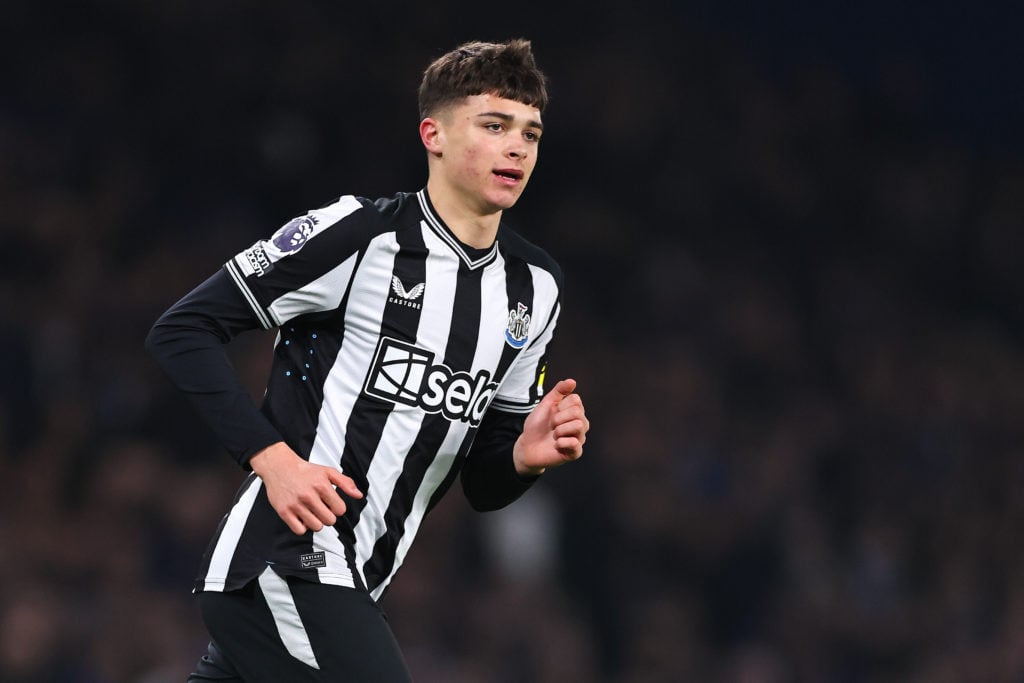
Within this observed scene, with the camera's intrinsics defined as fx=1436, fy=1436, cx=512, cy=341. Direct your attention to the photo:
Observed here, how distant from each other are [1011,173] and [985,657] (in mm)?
4492

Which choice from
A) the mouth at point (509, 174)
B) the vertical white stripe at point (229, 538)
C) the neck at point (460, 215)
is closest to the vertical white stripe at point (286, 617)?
the vertical white stripe at point (229, 538)

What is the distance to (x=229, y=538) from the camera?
9.94ft

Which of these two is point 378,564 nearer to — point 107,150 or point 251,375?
point 251,375

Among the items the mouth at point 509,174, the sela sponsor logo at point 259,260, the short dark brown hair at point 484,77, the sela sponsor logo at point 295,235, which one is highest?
the short dark brown hair at point 484,77

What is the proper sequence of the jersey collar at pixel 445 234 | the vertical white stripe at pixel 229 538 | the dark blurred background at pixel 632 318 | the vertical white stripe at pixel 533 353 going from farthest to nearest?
the dark blurred background at pixel 632 318
the vertical white stripe at pixel 533 353
the jersey collar at pixel 445 234
the vertical white stripe at pixel 229 538

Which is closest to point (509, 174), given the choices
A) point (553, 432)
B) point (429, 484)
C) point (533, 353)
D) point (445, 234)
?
point (445, 234)

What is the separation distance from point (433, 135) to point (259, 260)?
0.53 metres

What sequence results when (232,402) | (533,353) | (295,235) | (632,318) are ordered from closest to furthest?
(232,402)
(295,235)
(533,353)
(632,318)

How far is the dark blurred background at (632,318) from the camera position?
6.59 meters

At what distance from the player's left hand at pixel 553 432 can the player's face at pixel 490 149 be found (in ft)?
1.47

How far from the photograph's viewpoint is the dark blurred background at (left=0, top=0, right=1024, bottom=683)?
6.59 metres

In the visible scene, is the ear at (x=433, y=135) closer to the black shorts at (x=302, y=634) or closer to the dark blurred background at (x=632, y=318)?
the black shorts at (x=302, y=634)

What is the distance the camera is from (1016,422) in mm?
9078

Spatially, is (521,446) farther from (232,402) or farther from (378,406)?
(232,402)
